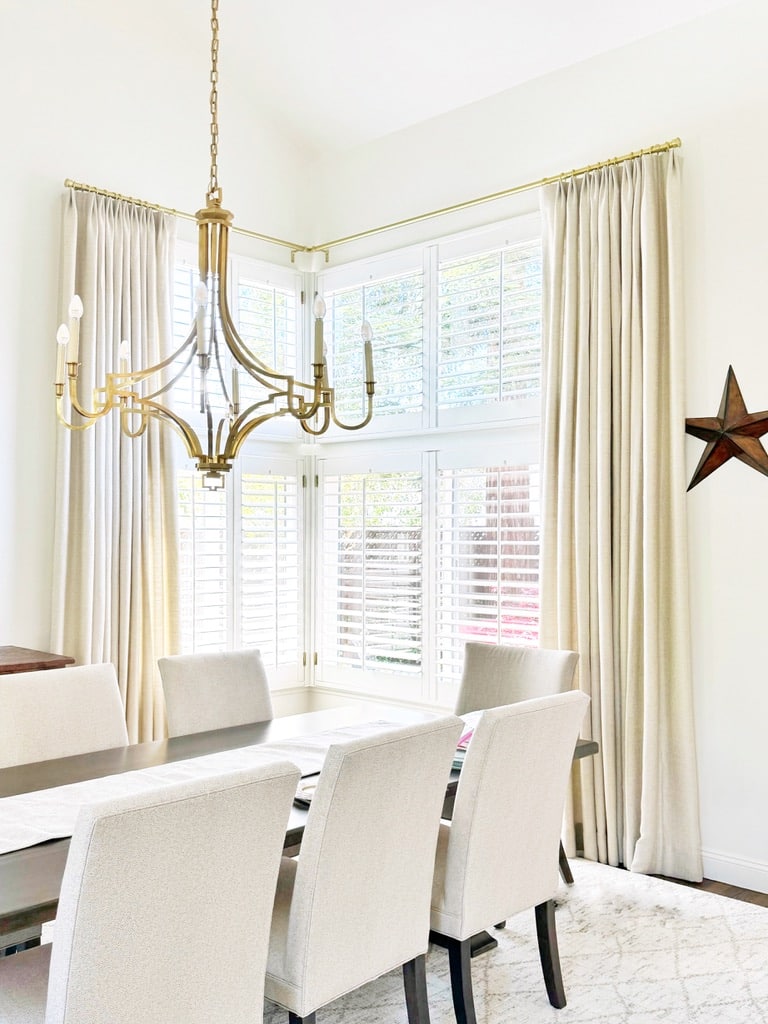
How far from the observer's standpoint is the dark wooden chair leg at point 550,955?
101 inches

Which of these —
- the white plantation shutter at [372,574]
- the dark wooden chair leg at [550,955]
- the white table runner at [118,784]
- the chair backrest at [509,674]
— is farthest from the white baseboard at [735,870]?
the white plantation shutter at [372,574]

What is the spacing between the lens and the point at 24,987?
172 centimetres

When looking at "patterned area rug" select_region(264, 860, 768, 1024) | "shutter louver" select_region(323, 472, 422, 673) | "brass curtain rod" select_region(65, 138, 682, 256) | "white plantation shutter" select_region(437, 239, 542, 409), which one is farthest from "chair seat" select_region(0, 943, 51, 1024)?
"brass curtain rod" select_region(65, 138, 682, 256)

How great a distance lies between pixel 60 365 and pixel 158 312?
5.11 feet

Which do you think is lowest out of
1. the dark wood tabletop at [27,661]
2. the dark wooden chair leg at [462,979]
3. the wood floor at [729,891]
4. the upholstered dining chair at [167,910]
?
the wood floor at [729,891]

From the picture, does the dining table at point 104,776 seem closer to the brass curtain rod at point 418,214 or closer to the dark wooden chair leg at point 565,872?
the dark wooden chair leg at point 565,872

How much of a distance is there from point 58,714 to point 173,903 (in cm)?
129

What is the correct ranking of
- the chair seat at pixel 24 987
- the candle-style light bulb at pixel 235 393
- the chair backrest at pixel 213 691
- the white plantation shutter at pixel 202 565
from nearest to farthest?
1. the chair seat at pixel 24 987
2. the candle-style light bulb at pixel 235 393
3. the chair backrest at pixel 213 691
4. the white plantation shutter at pixel 202 565

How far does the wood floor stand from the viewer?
3285mm

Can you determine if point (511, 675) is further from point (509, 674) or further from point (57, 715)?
point (57, 715)

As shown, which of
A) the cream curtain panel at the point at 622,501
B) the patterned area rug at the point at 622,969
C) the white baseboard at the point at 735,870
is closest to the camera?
the patterned area rug at the point at 622,969

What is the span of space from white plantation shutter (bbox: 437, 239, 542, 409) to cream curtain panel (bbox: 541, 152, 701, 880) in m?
0.18

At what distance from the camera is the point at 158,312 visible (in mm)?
4176

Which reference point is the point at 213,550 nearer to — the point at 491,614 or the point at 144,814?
the point at 491,614
